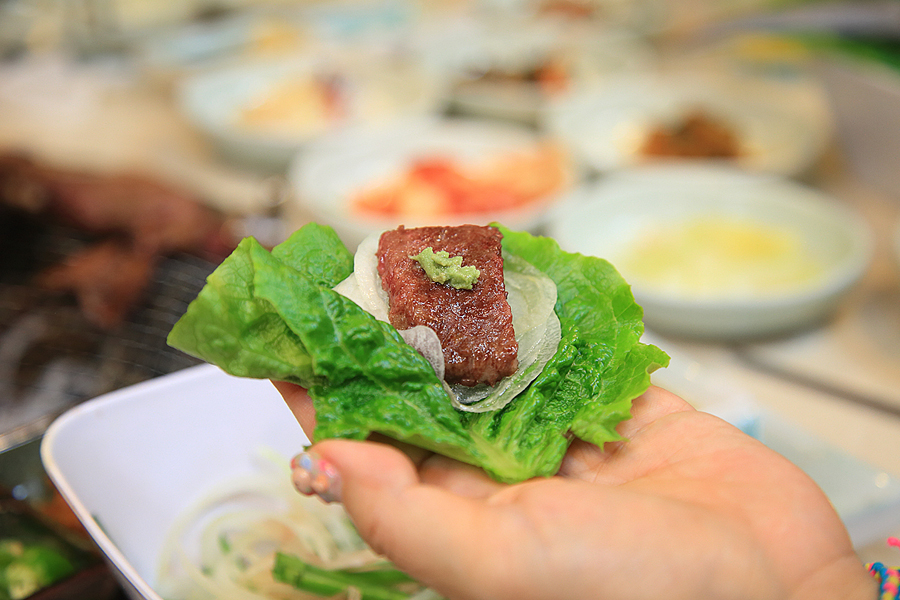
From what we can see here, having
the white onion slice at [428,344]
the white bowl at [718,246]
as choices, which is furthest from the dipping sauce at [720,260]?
the white onion slice at [428,344]

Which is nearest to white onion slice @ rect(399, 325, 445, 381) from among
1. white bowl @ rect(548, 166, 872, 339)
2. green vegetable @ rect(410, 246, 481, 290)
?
green vegetable @ rect(410, 246, 481, 290)

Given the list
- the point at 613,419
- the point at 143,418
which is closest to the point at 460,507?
the point at 613,419

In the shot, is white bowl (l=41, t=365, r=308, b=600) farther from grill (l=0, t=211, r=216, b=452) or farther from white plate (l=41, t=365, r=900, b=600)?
grill (l=0, t=211, r=216, b=452)

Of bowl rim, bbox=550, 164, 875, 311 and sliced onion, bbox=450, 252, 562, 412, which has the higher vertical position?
sliced onion, bbox=450, 252, 562, 412

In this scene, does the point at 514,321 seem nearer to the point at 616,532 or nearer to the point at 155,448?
the point at 616,532

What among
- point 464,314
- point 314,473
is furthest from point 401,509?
point 464,314

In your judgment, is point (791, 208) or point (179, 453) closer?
point (179, 453)
